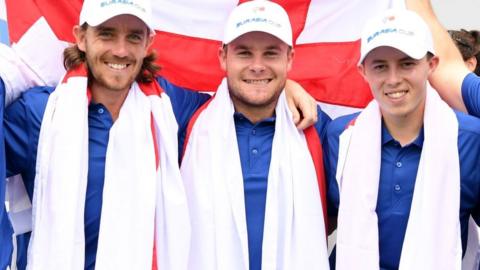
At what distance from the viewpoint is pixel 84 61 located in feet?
9.61

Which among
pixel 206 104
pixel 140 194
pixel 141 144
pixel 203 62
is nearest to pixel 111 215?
pixel 140 194

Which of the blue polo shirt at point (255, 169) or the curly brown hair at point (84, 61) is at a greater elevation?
the curly brown hair at point (84, 61)

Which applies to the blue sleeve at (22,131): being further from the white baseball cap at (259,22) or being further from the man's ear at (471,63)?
the man's ear at (471,63)

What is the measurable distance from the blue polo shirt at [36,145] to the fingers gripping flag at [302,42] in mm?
909

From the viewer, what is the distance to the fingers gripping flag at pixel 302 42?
144 inches

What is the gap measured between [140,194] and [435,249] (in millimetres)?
1236

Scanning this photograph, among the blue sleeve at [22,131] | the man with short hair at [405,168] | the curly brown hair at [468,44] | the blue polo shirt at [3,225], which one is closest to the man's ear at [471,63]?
the curly brown hair at [468,44]

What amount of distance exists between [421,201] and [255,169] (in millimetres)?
722

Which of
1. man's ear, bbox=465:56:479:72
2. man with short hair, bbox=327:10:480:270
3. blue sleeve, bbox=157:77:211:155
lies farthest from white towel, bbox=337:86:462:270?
man's ear, bbox=465:56:479:72

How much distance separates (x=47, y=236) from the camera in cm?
267

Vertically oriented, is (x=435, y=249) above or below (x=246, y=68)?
below

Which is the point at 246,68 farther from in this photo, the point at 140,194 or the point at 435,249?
the point at 435,249

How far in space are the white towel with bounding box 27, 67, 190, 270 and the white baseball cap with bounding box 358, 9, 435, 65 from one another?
96 centimetres

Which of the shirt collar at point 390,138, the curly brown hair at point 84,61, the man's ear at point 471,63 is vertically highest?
the man's ear at point 471,63
